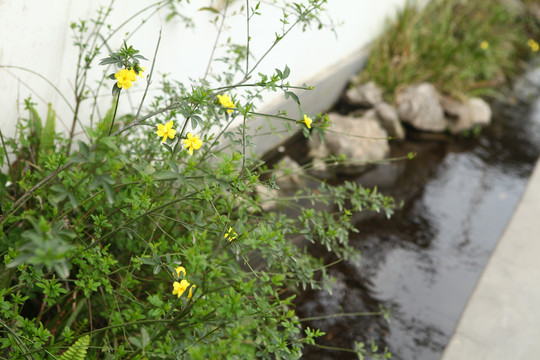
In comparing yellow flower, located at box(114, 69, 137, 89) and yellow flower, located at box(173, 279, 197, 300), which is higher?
yellow flower, located at box(114, 69, 137, 89)

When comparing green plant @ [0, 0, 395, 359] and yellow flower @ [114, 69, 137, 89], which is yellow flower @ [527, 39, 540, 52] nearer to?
green plant @ [0, 0, 395, 359]

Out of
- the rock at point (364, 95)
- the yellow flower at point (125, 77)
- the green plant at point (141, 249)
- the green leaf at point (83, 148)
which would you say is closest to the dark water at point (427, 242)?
the rock at point (364, 95)

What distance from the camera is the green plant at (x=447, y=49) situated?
5922 mm

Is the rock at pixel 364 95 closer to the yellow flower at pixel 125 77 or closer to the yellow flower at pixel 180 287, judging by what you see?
the yellow flower at pixel 125 77

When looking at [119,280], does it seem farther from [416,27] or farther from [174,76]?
[416,27]

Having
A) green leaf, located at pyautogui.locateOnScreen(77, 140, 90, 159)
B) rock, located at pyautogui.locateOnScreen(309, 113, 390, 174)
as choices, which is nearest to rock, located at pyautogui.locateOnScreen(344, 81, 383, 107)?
rock, located at pyautogui.locateOnScreen(309, 113, 390, 174)

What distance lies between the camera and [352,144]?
4.67 m

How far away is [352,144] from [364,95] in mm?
1002

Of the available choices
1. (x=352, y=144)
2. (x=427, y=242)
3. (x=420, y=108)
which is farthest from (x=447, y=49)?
(x=427, y=242)

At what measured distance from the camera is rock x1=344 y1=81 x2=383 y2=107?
5.44 m

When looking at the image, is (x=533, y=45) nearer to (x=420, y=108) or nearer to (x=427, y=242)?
(x=420, y=108)

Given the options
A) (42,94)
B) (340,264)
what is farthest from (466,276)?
(42,94)

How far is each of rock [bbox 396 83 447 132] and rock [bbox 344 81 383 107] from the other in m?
0.26

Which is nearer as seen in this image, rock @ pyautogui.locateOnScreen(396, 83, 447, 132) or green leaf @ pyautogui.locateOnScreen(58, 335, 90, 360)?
green leaf @ pyautogui.locateOnScreen(58, 335, 90, 360)
